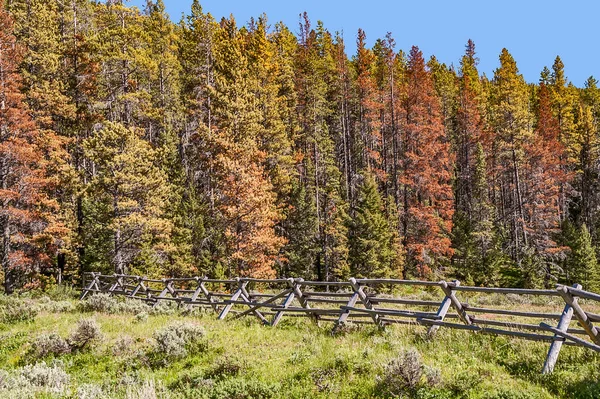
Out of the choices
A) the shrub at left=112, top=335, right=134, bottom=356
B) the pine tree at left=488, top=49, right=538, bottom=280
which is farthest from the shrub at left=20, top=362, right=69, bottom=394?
the pine tree at left=488, top=49, right=538, bottom=280

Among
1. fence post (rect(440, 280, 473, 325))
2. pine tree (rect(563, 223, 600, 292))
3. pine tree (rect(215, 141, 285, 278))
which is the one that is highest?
pine tree (rect(215, 141, 285, 278))

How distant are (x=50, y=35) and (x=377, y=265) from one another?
100 feet

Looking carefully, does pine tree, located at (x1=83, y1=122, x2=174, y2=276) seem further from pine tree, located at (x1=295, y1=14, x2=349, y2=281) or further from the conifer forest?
pine tree, located at (x1=295, y1=14, x2=349, y2=281)

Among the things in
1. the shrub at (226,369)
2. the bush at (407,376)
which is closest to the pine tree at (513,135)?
the bush at (407,376)

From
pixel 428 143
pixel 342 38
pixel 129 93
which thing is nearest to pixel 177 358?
pixel 129 93

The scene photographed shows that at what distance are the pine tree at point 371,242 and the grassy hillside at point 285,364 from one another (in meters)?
21.7

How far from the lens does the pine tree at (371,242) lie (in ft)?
111

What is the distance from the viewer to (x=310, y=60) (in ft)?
150

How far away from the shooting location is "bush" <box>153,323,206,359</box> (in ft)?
33.0

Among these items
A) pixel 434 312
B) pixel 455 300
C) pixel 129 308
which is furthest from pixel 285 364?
pixel 129 308

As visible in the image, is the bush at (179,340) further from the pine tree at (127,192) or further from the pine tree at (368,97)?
the pine tree at (368,97)

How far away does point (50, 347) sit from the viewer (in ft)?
36.8

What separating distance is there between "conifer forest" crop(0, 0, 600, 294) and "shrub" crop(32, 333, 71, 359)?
580 inches

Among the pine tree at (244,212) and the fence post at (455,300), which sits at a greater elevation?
the pine tree at (244,212)
